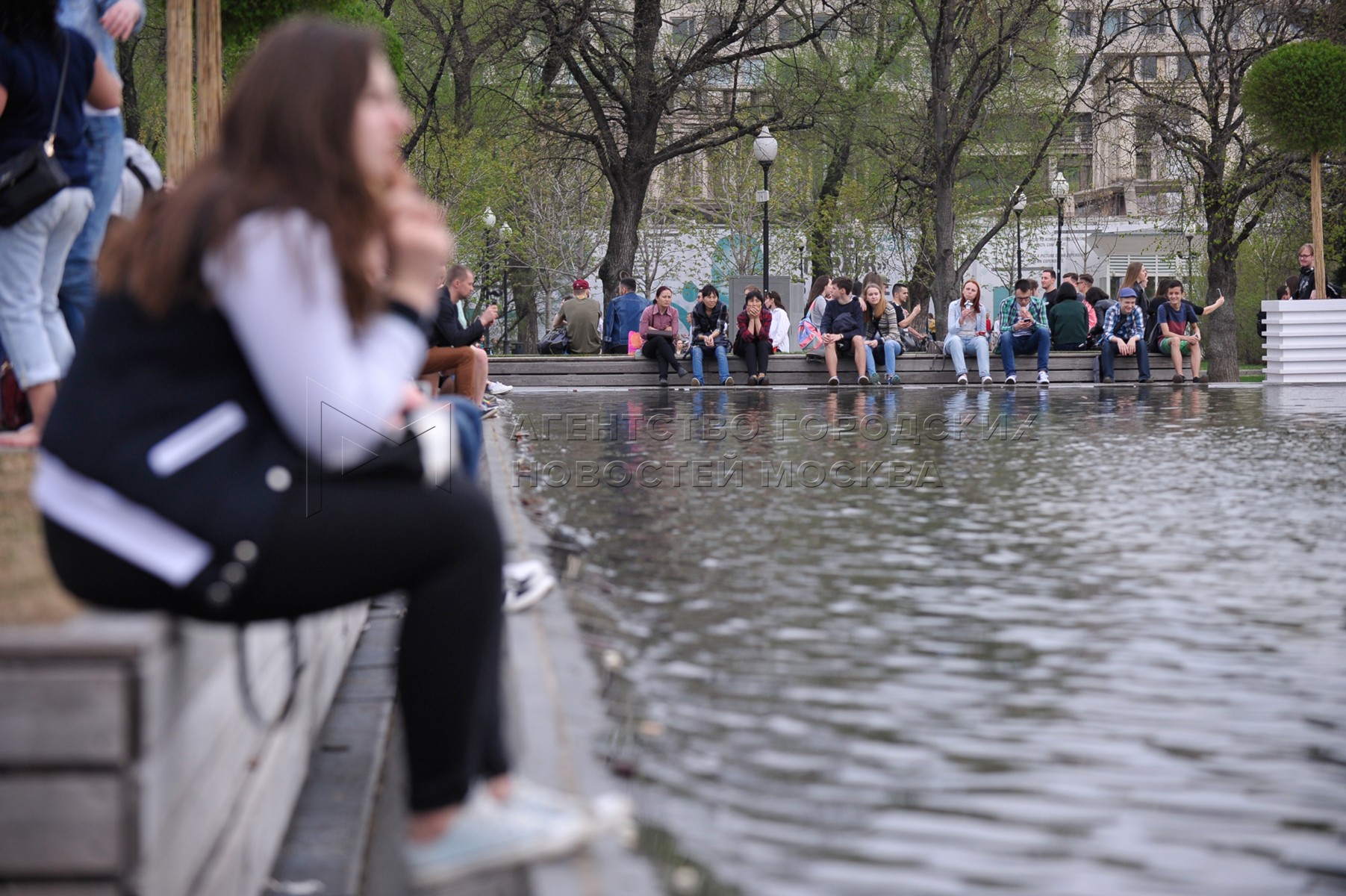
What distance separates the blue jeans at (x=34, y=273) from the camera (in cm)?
594

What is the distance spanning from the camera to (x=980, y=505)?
27.3 feet

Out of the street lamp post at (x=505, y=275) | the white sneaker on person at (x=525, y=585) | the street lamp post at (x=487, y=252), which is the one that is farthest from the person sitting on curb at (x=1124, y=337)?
the street lamp post at (x=487, y=252)

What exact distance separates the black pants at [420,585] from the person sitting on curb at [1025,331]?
2028 cm

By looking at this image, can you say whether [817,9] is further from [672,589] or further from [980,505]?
[672,589]

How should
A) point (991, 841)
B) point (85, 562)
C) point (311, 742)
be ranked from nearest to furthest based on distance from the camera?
1. point (85, 562)
2. point (991, 841)
3. point (311, 742)

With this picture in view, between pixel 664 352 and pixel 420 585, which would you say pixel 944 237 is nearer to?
pixel 664 352

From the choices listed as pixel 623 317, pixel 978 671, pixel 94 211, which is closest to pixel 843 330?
pixel 623 317

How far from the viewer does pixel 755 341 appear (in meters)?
23.9

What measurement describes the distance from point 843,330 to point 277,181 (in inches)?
813

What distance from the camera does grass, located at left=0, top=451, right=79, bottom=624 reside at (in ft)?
8.65

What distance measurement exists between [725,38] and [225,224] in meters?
26.5

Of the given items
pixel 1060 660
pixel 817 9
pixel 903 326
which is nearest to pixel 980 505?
pixel 1060 660

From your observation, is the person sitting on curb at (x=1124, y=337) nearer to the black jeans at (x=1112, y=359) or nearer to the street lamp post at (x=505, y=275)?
the black jeans at (x=1112, y=359)

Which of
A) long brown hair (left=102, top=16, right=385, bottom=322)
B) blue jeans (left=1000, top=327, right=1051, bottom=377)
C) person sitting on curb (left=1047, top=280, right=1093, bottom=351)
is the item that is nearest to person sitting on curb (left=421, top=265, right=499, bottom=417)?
long brown hair (left=102, top=16, right=385, bottom=322)
